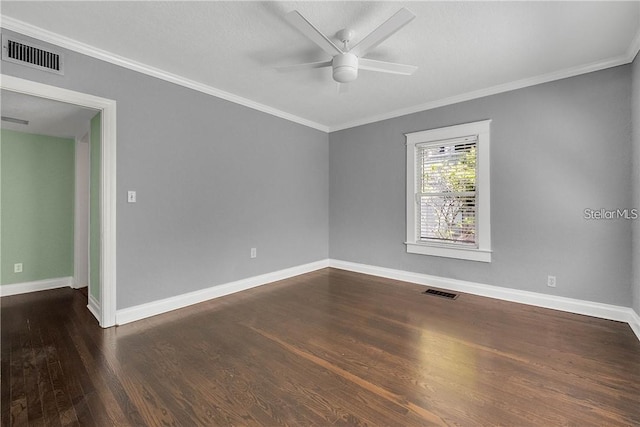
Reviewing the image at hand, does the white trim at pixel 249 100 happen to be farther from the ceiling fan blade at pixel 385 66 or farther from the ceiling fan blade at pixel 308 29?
the ceiling fan blade at pixel 308 29

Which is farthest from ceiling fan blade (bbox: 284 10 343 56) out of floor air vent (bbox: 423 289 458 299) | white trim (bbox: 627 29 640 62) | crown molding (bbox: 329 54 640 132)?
floor air vent (bbox: 423 289 458 299)

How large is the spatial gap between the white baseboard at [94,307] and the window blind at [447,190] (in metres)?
4.21

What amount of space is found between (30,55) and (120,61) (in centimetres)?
67

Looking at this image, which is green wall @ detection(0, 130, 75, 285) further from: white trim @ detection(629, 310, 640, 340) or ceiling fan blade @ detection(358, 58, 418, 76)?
white trim @ detection(629, 310, 640, 340)

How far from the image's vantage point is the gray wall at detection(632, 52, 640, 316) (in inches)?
101

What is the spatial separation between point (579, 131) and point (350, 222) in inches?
128

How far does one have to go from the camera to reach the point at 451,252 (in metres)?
3.88

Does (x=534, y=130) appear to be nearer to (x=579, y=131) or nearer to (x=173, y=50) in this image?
(x=579, y=131)

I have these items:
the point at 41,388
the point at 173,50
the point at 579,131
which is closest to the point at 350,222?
the point at 579,131

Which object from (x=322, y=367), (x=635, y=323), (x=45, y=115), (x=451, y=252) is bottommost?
(x=322, y=367)

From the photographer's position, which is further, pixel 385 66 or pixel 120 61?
pixel 120 61

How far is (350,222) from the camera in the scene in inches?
199

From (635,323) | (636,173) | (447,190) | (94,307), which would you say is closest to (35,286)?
(94,307)

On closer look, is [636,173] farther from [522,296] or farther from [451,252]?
[451,252]
